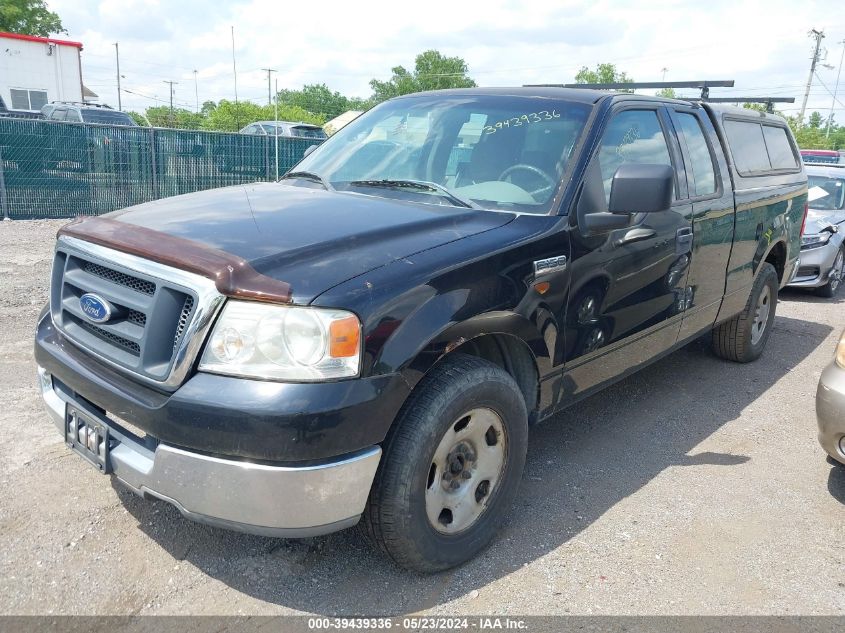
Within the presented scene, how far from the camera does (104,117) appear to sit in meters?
16.9

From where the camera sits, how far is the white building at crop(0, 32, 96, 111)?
27328mm

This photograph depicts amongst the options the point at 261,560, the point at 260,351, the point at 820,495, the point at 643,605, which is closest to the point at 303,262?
the point at 260,351

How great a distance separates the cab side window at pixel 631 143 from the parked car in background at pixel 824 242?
4.98 meters

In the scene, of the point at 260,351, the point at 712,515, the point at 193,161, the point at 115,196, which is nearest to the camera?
the point at 260,351

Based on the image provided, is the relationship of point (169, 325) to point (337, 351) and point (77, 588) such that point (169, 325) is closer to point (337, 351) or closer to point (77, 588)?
point (337, 351)

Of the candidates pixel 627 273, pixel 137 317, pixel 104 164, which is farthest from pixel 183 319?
pixel 104 164

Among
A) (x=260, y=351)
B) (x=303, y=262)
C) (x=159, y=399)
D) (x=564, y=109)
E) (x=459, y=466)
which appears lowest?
(x=459, y=466)

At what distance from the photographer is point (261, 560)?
9.47 ft

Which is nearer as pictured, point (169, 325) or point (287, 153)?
point (169, 325)

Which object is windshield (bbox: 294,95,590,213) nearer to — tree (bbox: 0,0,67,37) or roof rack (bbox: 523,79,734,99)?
roof rack (bbox: 523,79,734,99)

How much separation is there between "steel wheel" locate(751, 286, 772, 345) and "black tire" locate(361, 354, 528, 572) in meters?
3.51

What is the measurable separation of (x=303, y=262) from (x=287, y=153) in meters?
13.4

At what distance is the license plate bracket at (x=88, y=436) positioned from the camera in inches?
100

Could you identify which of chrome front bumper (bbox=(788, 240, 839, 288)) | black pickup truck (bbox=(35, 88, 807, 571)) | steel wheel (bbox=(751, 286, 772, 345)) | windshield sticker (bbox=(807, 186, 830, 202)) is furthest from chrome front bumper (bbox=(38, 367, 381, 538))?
windshield sticker (bbox=(807, 186, 830, 202))
